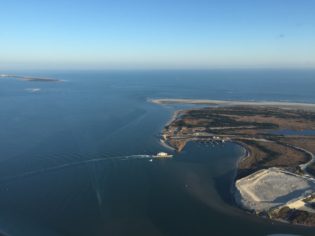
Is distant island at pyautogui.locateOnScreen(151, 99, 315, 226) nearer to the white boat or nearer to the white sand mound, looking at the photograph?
the white sand mound

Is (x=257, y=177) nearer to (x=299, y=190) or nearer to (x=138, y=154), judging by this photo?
(x=299, y=190)

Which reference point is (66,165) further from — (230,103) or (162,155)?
(230,103)

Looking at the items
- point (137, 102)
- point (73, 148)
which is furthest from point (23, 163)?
point (137, 102)

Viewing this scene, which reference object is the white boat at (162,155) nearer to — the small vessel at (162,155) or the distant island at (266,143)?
the small vessel at (162,155)

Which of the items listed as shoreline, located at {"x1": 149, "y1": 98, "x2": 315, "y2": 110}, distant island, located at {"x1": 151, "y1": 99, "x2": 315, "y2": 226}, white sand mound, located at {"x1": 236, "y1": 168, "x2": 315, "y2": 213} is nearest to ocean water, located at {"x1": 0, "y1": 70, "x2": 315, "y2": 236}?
white sand mound, located at {"x1": 236, "y1": 168, "x2": 315, "y2": 213}

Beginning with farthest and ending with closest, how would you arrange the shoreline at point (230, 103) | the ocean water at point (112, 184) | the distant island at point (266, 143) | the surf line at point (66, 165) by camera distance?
the shoreline at point (230, 103)
the surf line at point (66, 165)
the distant island at point (266, 143)
the ocean water at point (112, 184)

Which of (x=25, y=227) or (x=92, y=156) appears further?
(x=92, y=156)

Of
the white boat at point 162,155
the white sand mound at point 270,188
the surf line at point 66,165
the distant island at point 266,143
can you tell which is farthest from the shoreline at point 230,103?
the white sand mound at point 270,188

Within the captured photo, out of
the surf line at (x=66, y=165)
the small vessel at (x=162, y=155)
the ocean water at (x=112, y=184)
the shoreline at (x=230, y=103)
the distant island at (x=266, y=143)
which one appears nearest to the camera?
the ocean water at (x=112, y=184)

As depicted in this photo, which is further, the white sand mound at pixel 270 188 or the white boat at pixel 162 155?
the white boat at pixel 162 155
